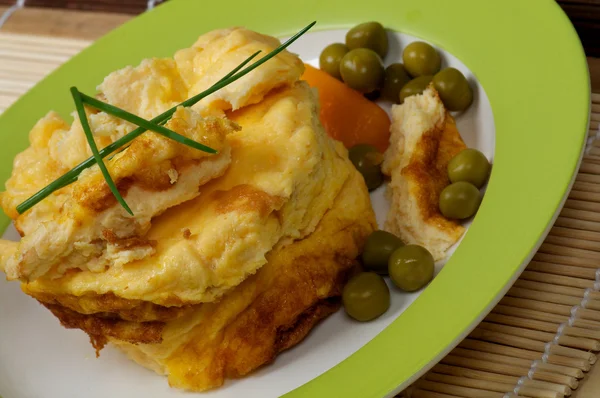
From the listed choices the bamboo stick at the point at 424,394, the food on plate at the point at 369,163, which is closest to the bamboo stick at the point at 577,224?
the food on plate at the point at 369,163

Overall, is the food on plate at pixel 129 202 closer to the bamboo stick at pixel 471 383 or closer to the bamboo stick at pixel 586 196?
the bamboo stick at pixel 471 383

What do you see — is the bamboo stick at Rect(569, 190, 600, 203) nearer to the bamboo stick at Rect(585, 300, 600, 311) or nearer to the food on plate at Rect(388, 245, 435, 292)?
the bamboo stick at Rect(585, 300, 600, 311)

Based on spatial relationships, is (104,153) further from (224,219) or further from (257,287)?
(257,287)

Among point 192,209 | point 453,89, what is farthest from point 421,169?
point 192,209

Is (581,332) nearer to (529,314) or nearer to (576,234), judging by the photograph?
(529,314)

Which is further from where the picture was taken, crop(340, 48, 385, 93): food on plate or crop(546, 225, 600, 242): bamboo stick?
crop(340, 48, 385, 93): food on plate

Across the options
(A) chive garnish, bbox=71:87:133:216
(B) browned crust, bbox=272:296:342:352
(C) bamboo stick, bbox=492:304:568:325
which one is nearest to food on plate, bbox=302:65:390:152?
(B) browned crust, bbox=272:296:342:352
